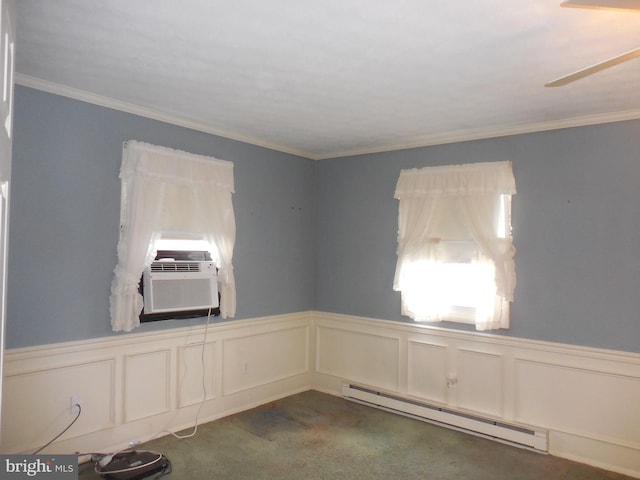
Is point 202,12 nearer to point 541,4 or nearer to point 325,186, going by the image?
point 541,4

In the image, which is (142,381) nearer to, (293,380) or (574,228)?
(293,380)

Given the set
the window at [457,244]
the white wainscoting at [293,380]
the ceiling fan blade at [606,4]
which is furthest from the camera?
the window at [457,244]

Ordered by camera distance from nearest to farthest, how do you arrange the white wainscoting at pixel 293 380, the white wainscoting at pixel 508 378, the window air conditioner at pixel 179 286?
the white wainscoting at pixel 293 380 < the white wainscoting at pixel 508 378 < the window air conditioner at pixel 179 286

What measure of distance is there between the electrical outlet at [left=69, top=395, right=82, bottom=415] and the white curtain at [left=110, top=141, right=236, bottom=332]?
0.51 m

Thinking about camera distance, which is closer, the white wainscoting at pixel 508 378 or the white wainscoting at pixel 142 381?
the white wainscoting at pixel 142 381

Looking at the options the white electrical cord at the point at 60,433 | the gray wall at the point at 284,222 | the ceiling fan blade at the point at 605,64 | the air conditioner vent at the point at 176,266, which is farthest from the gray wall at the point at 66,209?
the ceiling fan blade at the point at 605,64

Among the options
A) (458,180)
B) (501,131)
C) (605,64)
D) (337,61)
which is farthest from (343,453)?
(605,64)

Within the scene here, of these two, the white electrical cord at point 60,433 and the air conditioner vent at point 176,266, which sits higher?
the air conditioner vent at point 176,266

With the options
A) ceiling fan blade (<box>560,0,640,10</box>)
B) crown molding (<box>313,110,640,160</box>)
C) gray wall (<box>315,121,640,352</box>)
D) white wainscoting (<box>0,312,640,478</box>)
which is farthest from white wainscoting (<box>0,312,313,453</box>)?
ceiling fan blade (<box>560,0,640,10</box>)

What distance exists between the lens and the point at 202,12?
82.3 inches

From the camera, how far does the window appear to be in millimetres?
3838

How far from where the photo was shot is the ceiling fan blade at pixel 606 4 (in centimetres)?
153

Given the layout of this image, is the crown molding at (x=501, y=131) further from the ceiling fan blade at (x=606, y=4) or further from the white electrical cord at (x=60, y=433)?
the white electrical cord at (x=60, y=433)

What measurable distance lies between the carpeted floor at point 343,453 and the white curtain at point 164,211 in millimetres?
1004
